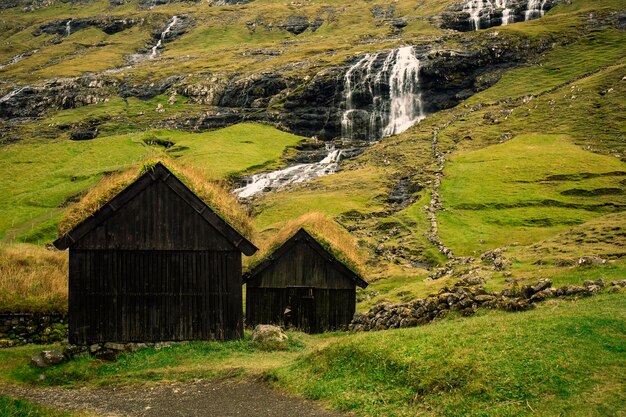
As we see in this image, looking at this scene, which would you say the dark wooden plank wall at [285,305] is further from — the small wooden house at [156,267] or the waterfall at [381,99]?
the waterfall at [381,99]

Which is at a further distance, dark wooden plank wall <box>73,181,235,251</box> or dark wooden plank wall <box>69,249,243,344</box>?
dark wooden plank wall <box>73,181,235,251</box>

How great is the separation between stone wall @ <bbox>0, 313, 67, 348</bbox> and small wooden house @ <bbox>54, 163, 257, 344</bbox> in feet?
12.8

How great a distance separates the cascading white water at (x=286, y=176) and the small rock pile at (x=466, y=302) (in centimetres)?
7029

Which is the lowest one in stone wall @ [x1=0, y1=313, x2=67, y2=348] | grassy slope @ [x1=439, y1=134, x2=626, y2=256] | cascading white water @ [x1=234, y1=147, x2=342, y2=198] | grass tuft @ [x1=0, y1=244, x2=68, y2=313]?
cascading white water @ [x1=234, y1=147, x2=342, y2=198]

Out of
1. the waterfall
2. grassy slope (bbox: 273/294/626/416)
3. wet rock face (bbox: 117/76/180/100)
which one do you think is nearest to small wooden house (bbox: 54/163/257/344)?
grassy slope (bbox: 273/294/626/416)

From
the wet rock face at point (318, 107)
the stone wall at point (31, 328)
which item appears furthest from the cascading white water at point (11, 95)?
the stone wall at point (31, 328)

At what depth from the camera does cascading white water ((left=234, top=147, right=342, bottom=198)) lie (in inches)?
3969

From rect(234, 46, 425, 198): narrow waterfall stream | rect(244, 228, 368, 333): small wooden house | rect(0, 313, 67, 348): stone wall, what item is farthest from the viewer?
rect(234, 46, 425, 198): narrow waterfall stream

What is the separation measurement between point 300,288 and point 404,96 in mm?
116371

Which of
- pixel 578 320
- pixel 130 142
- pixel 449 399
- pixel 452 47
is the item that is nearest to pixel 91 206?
pixel 449 399

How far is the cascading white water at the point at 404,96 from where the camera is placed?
458 ft

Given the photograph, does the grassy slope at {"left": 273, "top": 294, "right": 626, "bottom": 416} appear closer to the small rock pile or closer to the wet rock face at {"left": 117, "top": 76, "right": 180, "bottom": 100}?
the small rock pile

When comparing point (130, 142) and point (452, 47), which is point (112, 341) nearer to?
point (130, 142)

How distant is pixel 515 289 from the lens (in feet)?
78.5
